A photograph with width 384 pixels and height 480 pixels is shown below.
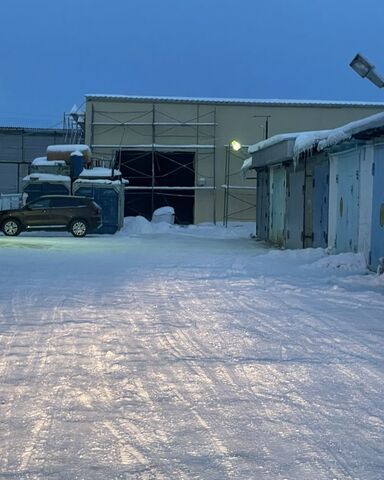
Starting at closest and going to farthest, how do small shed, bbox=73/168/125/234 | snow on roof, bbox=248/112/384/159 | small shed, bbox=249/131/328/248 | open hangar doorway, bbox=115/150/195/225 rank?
1. snow on roof, bbox=248/112/384/159
2. small shed, bbox=249/131/328/248
3. small shed, bbox=73/168/125/234
4. open hangar doorway, bbox=115/150/195/225

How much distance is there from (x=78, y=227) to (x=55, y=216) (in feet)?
3.13

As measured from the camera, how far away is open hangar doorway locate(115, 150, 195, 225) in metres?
37.8

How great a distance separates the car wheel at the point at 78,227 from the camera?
Result: 25656mm

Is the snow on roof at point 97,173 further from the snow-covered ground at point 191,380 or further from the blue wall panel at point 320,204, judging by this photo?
the snow-covered ground at point 191,380

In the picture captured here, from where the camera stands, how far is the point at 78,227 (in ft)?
84.3

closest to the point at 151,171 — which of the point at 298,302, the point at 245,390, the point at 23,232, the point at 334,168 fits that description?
the point at 23,232

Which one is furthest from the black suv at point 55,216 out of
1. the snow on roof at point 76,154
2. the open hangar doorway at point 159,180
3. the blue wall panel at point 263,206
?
the open hangar doorway at point 159,180

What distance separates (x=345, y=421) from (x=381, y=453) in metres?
0.54

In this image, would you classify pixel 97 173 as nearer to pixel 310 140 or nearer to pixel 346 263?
pixel 310 140

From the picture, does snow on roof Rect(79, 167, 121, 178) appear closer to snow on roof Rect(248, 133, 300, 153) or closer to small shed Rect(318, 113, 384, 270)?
snow on roof Rect(248, 133, 300, 153)

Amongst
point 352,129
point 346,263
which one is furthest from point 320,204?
point 352,129

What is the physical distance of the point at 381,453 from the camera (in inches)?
155

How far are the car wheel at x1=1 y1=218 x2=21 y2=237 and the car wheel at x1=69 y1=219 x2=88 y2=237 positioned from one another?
1.97 metres

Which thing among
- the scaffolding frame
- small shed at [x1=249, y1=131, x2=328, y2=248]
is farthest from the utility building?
small shed at [x1=249, y1=131, x2=328, y2=248]
